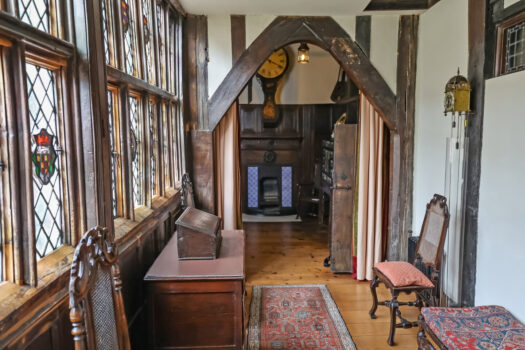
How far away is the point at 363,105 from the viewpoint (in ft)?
12.8

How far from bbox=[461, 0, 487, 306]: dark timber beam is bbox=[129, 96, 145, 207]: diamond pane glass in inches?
97.1

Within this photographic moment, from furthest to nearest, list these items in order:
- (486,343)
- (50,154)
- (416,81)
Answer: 1. (416,81)
2. (486,343)
3. (50,154)

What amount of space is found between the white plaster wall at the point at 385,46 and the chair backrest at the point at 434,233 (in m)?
1.34

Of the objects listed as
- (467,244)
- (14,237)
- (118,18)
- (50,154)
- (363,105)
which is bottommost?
(467,244)

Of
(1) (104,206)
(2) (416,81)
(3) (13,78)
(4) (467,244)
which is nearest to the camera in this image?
(3) (13,78)

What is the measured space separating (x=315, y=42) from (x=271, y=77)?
272 cm

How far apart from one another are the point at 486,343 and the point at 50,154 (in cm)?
233

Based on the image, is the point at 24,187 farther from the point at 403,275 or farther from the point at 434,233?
the point at 434,233

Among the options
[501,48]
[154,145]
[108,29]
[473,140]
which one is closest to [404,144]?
[473,140]

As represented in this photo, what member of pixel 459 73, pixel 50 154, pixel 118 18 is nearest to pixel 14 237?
pixel 50 154

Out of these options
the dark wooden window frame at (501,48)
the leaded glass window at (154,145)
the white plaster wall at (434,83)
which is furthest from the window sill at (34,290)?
the white plaster wall at (434,83)

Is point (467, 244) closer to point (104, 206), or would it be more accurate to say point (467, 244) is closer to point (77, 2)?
point (104, 206)

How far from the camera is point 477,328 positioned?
2047 mm

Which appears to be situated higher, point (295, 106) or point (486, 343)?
point (295, 106)
